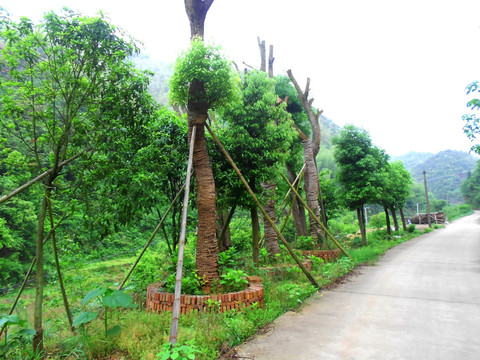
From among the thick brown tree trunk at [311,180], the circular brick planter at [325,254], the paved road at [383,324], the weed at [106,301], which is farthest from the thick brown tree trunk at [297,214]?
the weed at [106,301]

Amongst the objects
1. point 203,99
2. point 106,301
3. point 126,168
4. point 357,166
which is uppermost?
point 357,166

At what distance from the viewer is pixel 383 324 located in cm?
428

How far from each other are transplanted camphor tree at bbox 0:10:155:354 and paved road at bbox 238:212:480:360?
291 cm

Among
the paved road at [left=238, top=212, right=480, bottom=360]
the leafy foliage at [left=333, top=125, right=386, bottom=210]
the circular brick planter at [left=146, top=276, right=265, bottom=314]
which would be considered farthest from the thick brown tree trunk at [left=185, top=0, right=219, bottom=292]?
the leafy foliage at [left=333, top=125, right=386, bottom=210]

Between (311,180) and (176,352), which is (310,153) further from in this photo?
(176,352)

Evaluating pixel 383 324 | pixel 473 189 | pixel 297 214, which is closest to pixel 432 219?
pixel 473 189

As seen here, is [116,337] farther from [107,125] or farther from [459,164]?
[459,164]

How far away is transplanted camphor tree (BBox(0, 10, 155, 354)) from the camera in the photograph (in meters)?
3.57

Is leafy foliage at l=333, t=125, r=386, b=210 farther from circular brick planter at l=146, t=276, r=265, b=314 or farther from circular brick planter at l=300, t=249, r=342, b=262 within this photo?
circular brick planter at l=146, t=276, r=265, b=314

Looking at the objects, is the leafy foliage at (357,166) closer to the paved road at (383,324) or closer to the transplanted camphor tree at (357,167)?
the transplanted camphor tree at (357,167)

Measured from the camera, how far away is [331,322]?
4.40 meters

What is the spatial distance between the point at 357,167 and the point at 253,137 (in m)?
8.99

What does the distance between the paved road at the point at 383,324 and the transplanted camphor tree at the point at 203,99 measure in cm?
145

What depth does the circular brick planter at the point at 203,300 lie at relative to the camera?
14.3 ft
